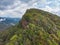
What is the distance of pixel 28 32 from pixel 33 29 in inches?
87.9

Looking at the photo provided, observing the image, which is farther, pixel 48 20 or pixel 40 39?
pixel 48 20

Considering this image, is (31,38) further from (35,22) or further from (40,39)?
(35,22)

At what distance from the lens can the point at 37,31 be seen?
88.6 metres

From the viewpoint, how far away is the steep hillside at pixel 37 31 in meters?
86.4

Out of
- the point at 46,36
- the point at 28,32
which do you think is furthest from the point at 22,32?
the point at 46,36

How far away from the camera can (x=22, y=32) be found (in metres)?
90.8

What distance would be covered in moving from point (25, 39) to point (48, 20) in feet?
43.8

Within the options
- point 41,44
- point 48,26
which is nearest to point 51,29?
point 48,26

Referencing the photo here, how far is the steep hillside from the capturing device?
86.4 meters

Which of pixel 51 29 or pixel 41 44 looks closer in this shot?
pixel 41 44

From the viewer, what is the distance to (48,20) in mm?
94875

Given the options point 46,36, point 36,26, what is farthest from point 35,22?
point 46,36

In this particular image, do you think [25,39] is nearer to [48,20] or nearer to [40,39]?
[40,39]

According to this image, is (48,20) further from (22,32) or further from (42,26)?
(22,32)
